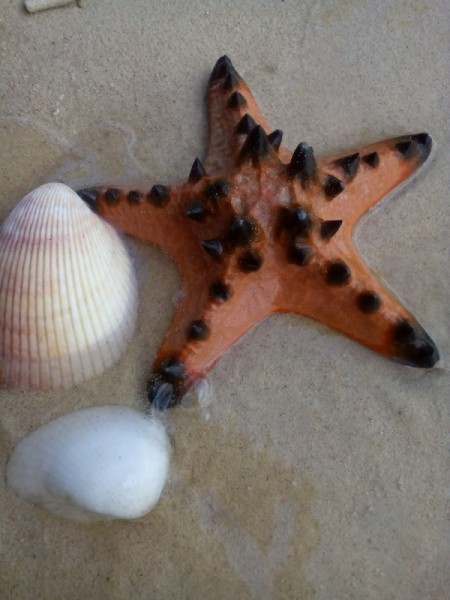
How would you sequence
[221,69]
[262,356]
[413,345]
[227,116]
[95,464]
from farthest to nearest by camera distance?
1. [221,69]
2. [227,116]
3. [262,356]
4. [413,345]
5. [95,464]

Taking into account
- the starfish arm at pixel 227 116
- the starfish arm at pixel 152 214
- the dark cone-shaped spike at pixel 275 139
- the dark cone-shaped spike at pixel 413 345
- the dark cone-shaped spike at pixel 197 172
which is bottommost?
the starfish arm at pixel 152 214

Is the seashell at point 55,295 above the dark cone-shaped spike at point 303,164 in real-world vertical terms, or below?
below

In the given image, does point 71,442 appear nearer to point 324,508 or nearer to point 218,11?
point 324,508

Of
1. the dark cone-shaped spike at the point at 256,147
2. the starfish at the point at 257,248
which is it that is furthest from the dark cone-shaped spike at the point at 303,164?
the dark cone-shaped spike at the point at 256,147

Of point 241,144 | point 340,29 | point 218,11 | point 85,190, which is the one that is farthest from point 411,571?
point 218,11

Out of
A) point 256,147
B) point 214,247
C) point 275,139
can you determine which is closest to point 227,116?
point 275,139

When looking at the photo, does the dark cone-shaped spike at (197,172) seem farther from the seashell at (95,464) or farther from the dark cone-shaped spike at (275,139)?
the seashell at (95,464)

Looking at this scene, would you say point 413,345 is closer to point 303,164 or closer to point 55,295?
point 303,164

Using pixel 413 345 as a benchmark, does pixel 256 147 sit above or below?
above
